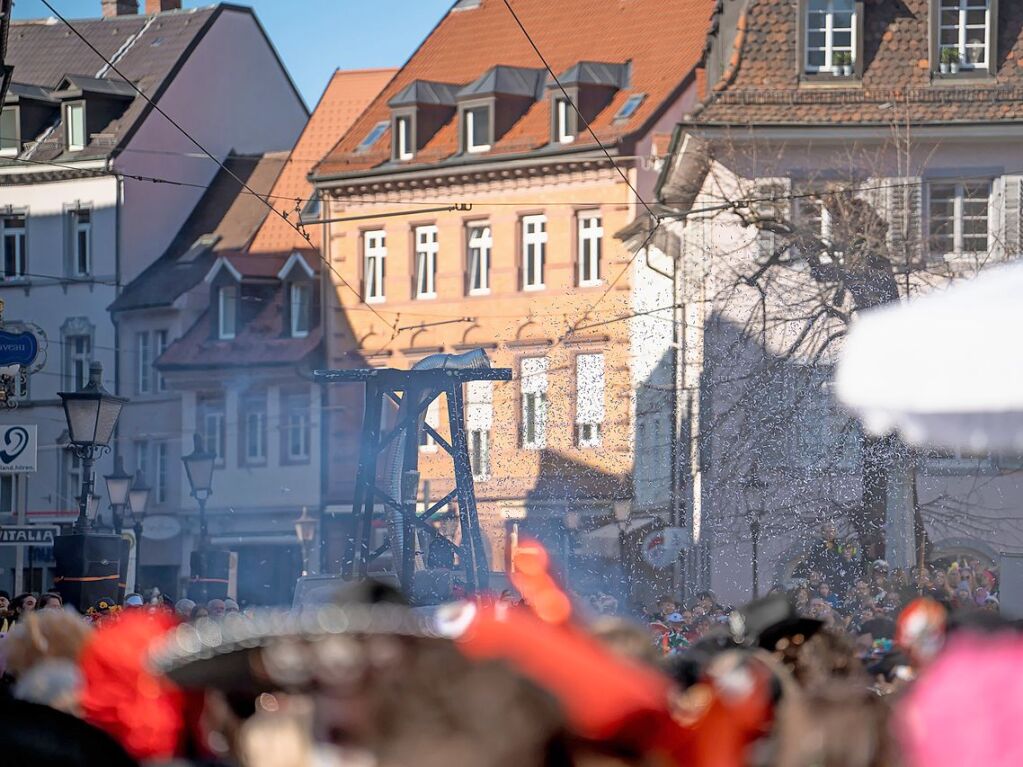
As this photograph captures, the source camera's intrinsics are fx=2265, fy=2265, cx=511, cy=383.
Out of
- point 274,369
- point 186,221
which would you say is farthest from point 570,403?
point 186,221

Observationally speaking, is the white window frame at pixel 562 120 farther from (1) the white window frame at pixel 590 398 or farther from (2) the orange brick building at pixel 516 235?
(1) the white window frame at pixel 590 398

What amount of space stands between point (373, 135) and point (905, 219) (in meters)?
22.8

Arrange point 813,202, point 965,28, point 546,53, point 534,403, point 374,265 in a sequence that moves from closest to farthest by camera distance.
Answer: point 813,202, point 965,28, point 534,403, point 546,53, point 374,265

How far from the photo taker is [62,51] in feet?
193

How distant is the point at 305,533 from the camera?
49.2 meters

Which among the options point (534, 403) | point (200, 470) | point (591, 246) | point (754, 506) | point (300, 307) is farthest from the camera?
point (300, 307)

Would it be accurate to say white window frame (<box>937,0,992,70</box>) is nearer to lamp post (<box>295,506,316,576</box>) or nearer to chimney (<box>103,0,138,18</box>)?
lamp post (<box>295,506,316,576</box>)

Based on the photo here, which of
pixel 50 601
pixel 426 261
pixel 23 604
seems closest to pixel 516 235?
pixel 426 261

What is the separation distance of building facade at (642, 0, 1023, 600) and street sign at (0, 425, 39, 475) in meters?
12.0

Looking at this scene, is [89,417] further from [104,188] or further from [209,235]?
[209,235]

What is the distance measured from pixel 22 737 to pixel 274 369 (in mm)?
45509

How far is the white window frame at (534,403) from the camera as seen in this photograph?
44094 millimetres

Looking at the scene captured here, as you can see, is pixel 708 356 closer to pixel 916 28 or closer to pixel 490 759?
pixel 916 28

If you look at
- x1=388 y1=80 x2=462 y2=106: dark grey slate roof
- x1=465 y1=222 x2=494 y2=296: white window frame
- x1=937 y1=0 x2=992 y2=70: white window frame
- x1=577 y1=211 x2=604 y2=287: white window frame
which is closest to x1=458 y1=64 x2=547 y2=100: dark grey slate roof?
x1=388 y1=80 x2=462 y2=106: dark grey slate roof
